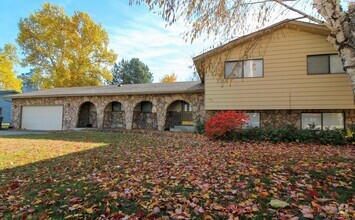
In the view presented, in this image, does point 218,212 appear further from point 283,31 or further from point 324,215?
point 283,31

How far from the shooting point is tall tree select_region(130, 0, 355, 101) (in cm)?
400

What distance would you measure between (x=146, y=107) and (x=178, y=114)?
2426 millimetres

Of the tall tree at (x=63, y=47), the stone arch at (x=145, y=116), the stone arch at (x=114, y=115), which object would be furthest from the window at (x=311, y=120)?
the tall tree at (x=63, y=47)

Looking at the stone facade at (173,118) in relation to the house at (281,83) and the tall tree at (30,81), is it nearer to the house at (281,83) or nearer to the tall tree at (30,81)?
the house at (281,83)

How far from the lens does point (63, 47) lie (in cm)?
2525

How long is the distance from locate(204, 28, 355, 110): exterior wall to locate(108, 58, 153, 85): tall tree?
2675 centimetres

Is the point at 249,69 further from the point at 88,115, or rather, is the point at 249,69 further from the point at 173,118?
the point at 88,115

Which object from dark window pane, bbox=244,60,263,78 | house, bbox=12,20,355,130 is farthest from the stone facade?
dark window pane, bbox=244,60,263,78

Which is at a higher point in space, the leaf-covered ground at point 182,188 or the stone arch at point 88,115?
the stone arch at point 88,115

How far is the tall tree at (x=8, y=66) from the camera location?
24.6 meters

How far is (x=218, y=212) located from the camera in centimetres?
288

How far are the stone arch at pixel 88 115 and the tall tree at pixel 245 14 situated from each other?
46.9 feet

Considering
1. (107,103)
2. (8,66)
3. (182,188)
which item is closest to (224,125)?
(182,188)

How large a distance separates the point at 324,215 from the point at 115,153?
17.5ft
